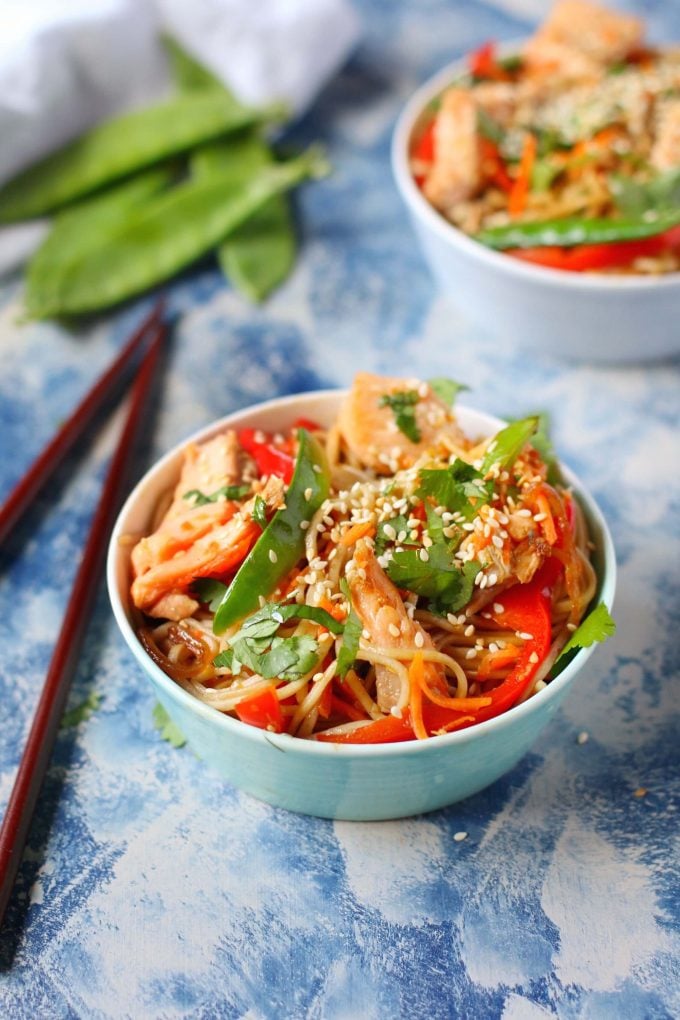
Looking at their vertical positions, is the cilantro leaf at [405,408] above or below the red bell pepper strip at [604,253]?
above

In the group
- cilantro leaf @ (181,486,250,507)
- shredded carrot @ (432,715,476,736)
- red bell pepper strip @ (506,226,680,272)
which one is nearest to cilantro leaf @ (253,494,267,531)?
cilantro leaf @ (181,486,250,507)

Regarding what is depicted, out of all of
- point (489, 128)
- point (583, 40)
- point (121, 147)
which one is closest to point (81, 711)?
point (489, 128)

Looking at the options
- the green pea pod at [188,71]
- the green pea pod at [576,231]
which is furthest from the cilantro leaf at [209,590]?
the green pea pod at [188,71]

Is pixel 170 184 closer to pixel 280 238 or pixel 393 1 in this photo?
pixel 280 238

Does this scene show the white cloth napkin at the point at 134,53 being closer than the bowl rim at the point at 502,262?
No

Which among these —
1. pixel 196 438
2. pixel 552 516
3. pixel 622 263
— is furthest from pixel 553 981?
pixel 622 263

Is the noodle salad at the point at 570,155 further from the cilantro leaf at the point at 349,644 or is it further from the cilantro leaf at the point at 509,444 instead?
the cilantro leaf at the point at 349,644

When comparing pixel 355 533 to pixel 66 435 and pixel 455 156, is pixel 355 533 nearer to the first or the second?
pixel 66 435
